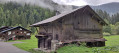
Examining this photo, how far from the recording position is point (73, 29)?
1460 cm

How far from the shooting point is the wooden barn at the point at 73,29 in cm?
1364

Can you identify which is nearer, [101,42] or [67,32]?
[67,32]

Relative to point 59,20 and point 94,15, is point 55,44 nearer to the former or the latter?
point 59,20

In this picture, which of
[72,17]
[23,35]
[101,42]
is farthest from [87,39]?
[23,35]

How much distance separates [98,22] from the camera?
16.8 meters

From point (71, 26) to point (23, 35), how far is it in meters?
39.5

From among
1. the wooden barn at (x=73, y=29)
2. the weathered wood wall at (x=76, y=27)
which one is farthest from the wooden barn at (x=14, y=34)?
the weathered wood wall at (x=76, y=27)

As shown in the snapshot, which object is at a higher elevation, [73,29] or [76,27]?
[76,27]

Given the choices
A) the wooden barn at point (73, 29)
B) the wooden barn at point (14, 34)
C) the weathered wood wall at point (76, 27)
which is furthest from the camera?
the wooden barn at point (14, 34)

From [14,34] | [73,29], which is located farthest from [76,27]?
[14,34]

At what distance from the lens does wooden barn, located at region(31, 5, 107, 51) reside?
537 inches

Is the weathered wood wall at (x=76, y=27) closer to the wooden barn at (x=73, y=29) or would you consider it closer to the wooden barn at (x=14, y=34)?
the wooden barn at (x=73, y=29)

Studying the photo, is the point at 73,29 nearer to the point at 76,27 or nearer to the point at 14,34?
the point at 76,27

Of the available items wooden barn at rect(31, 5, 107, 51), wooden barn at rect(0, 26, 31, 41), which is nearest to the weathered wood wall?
wooden barn at rect(31, 5, 107, 51)
